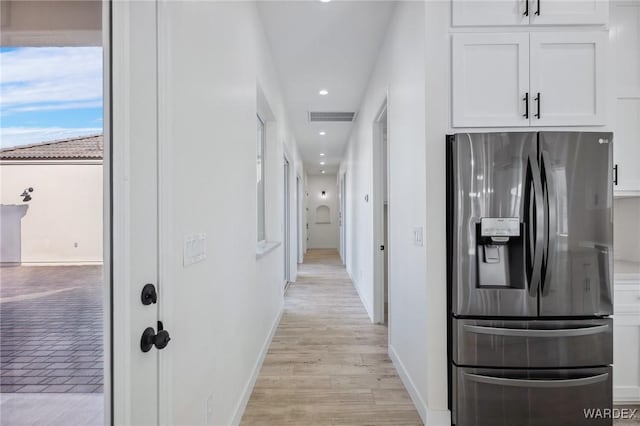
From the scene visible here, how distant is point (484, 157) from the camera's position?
1.81 metres

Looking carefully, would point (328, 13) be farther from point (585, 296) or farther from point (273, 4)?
point (585, 296)

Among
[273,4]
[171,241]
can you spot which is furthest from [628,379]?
[273,4]

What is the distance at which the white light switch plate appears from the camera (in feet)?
4.22

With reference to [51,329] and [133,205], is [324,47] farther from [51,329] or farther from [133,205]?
[51,329]

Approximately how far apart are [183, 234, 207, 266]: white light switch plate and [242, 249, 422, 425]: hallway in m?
1.28

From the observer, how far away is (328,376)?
2561 mm

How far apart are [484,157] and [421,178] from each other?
0.37 m

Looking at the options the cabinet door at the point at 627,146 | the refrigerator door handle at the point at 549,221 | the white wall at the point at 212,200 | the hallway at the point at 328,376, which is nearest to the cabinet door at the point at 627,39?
the cabinet door at the point at 627,146

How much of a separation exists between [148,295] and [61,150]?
0.50 meters

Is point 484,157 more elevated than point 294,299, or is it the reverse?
point 484,157

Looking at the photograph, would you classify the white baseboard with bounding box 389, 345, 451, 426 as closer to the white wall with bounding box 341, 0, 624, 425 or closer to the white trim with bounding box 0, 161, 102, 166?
the white wall with bounding box 341, 0, 624, 425

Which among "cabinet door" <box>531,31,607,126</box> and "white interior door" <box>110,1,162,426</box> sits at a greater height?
"cabinet door" <box>531,31,607,126</box>

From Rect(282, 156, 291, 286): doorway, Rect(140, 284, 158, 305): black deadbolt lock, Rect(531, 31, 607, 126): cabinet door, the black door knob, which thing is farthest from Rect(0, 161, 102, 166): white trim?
Rect(282, 156, 291, 286): doorway

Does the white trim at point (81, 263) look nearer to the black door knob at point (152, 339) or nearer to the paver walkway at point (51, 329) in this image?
the paver walkway at point (51, 329)
